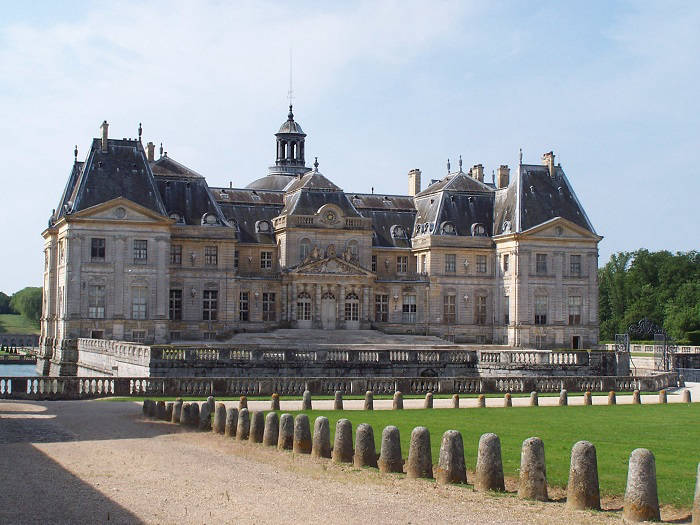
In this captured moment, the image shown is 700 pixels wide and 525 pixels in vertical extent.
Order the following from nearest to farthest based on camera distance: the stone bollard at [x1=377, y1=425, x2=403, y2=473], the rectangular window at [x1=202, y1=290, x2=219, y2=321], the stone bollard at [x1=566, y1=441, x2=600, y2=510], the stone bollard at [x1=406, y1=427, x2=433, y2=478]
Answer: the stone bollard at [x1=566, y1=441, x2=600, y2=510] → the stone bollard at [x1=406, y1=427, x2=433, y2=478] → the stone bollard at [x1=377, y1=425, x2=403, y2=473] → the rectangular window at [x1=202, y1=290, x2=219, y2=321]

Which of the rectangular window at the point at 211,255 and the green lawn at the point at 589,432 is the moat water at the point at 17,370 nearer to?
the rectangular window at the point at 211,255

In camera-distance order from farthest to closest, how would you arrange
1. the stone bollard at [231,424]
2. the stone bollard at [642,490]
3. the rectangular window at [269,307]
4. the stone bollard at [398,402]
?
the rectangular window at [269,307]
the stone bollard at [398,402]
the stone bollard at [231,424]
the stone bollard at [642,490]

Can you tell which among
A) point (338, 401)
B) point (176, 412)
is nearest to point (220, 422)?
point (176, 412)

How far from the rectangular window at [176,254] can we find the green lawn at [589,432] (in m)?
39.3

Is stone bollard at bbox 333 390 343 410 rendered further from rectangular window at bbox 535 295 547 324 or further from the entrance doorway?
rectangular window at bbox 535 295 547 324

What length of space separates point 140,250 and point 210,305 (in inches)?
240

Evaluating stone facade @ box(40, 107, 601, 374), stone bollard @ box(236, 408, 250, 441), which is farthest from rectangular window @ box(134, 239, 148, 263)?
stone bollard @ box(236, 408, 250, 441)

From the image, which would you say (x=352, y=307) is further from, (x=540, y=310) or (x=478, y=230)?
(x=540, y=310)

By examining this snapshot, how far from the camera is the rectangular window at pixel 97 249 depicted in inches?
2594

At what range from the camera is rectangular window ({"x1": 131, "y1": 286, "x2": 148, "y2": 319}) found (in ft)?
218

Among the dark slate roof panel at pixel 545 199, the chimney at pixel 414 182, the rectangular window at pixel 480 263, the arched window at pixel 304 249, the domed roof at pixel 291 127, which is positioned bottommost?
the rectangular window at pixel 480 263

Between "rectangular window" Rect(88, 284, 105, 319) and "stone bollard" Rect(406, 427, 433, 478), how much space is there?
49751 mm

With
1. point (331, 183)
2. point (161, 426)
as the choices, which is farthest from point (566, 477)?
point (331, 183)

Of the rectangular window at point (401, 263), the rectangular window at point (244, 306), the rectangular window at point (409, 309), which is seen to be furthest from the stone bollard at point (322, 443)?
the rectangular window at point (401, 263)
